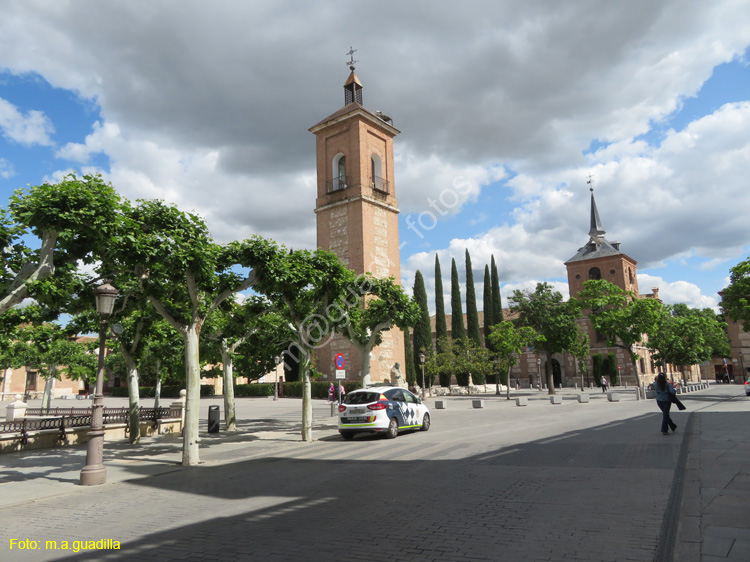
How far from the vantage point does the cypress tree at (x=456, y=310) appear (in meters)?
54.6

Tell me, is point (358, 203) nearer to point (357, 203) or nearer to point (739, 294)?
point (357, 203)

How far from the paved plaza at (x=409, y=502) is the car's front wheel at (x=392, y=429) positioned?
1.64 meters

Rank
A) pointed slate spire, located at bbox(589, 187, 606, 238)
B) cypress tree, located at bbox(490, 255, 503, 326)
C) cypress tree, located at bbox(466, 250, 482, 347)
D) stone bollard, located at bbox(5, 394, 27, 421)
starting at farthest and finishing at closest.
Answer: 1. pointed slate spire, located at bbox(589, 187, 606, 238)
2. cypress tree, located at bbox(490, 255, 503, 326)
3. cypress tree, located at bbox(466, 250, 482, 347)
4. stone bollard, located at bbox(5, 394, 27, 421)

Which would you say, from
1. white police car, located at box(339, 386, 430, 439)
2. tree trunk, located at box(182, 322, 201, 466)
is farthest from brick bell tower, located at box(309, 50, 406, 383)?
tree trunk, located at box(182, 322, 201, 466)

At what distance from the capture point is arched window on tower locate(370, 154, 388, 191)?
41.1 m

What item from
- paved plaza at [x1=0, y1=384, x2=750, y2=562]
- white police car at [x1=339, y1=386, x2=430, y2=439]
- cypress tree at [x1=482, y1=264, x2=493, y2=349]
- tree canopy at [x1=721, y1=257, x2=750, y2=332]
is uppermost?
cypress tree at [x1=482, y1=264, x2=493, y2=349]

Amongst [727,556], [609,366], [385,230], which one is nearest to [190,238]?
[727,556]

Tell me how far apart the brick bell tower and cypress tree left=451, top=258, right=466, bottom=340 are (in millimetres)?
16166

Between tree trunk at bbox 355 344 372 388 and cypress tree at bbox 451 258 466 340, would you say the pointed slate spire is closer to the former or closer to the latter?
cypress tree at bbox 451 258 466 340

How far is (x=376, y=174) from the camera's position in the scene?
42.0 metres

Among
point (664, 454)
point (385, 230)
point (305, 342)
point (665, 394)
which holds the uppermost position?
point (385, 230)

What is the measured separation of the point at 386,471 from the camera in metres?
9.26

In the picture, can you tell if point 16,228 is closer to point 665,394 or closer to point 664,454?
point 664,454

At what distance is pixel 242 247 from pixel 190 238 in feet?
6.09
